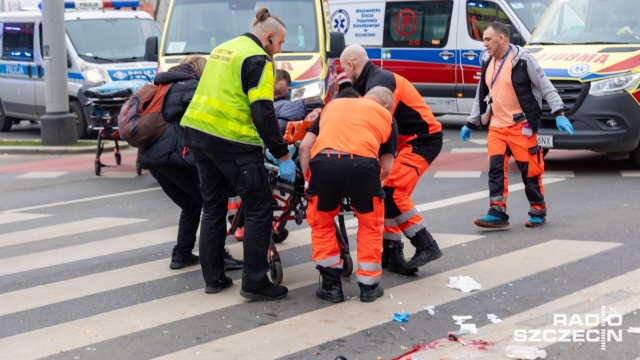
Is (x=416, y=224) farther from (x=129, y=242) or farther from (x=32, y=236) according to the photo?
(x=32, y=236)

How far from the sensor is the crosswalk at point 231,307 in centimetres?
652

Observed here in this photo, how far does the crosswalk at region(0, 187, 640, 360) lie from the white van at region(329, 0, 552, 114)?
9.27 m

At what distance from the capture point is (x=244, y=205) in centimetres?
759

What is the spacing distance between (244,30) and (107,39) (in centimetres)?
626

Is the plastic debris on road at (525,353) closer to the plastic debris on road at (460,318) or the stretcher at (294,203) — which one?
the plastic debris on road at (460,318)

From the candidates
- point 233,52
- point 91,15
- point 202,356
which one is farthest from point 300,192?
point 91,15

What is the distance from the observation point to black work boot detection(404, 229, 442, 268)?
8211mm

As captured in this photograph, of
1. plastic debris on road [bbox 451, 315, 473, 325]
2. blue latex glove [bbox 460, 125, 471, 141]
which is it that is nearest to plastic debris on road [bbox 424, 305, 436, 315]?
plastic debris on road [bbox 451, 315, 473, 325]

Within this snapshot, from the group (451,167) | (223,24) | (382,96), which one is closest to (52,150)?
(223,24)

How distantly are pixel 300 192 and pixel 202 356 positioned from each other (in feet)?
6.47

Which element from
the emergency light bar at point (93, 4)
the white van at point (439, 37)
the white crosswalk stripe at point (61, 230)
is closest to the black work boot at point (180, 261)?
the white crosswalk stripe at point (61, 230)

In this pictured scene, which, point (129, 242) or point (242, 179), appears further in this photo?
point (129, 242)

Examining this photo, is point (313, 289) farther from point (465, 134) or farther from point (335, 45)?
point (335, 45)

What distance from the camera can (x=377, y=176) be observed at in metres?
7.40
